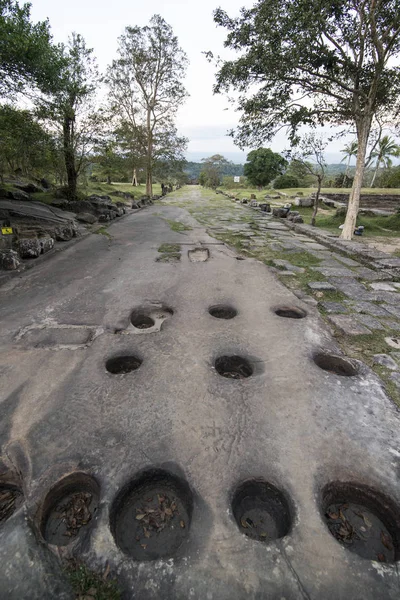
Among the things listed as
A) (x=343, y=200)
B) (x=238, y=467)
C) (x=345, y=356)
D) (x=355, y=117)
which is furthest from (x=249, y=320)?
(x=343, y=200)

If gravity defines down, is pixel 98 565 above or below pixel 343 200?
below

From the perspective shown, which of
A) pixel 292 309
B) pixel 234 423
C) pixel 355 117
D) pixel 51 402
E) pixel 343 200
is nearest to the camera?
pixel 234 423

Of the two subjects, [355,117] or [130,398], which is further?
[355,117]

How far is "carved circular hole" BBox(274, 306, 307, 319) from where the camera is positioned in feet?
11.7

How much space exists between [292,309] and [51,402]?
293 centimetres

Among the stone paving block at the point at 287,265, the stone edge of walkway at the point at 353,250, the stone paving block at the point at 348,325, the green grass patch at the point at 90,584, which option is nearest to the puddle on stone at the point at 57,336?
the green grass patch at the point at 90,584

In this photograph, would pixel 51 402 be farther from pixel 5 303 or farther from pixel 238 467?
pixel 5 303

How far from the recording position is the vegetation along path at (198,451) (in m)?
1.20

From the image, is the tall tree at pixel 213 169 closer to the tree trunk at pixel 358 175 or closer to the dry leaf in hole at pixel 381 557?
the tree trunk at pixel 358 175

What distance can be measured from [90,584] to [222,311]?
2.85 m

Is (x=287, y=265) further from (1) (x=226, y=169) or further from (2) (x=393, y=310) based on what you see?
(1) (x=226, y=169)

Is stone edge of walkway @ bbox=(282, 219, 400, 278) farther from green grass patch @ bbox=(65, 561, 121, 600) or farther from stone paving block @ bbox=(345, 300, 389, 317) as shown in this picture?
green grass patch @ bbox=(65, 561, 121, 600)

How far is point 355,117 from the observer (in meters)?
8.01

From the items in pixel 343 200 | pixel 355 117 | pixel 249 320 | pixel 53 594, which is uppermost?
pixel 355 117
